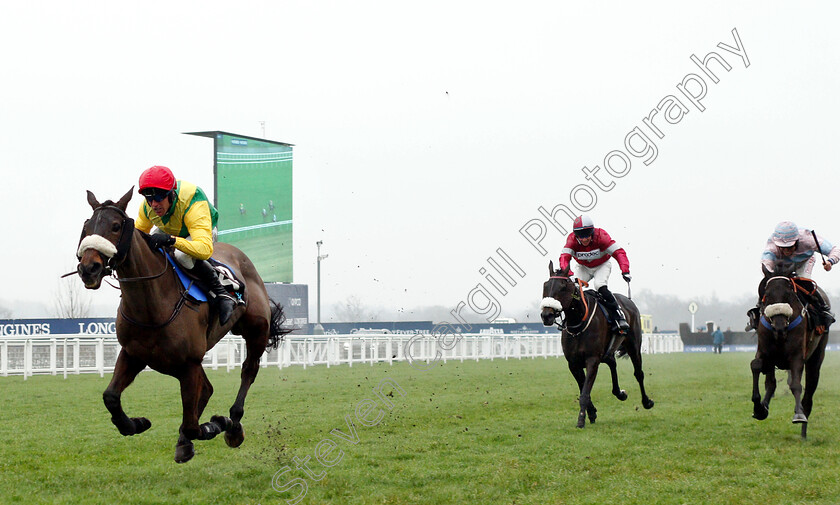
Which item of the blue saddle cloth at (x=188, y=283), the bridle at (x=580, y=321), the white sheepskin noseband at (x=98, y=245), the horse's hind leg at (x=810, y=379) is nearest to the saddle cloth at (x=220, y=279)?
the blue saddle cloth at (x=188, y=283)

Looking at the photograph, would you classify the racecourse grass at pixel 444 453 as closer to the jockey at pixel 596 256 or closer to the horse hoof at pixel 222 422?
the horse hoof at pixel 222 422

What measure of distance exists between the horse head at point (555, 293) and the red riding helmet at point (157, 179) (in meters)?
4.78

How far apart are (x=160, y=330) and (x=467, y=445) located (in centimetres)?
344

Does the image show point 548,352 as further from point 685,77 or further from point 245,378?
point 245,378

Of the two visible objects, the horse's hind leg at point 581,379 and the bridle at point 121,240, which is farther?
the horse's hind leg at point 581,379

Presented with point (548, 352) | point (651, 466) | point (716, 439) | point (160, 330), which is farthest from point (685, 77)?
point (548, 352)

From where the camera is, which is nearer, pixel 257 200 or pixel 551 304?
pixel 551 304

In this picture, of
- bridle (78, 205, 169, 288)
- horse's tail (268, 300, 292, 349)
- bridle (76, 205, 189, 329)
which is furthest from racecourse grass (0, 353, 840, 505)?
bridle (78, 205, 169, 288)

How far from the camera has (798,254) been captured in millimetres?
9016

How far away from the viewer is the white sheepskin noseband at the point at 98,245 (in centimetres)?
497

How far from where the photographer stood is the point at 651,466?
270 inches

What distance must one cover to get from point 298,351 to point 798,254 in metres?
15.7

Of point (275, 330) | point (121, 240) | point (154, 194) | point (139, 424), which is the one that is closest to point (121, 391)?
point (139, 424)

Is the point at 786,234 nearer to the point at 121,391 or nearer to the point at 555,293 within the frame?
the point at 555,293
